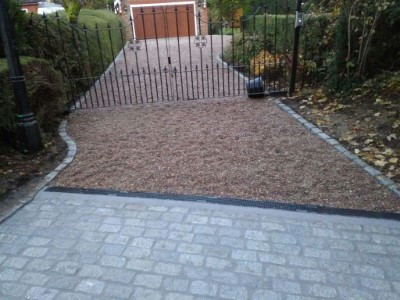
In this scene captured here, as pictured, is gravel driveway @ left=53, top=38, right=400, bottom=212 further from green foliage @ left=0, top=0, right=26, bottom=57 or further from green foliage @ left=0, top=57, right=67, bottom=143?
green foliage @ left=0, top=0, right=26, bottom=57

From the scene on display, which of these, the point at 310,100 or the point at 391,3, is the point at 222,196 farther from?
the point at 391,3

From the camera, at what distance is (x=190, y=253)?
2.72 m

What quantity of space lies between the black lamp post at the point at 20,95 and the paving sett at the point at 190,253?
1353 millimetres

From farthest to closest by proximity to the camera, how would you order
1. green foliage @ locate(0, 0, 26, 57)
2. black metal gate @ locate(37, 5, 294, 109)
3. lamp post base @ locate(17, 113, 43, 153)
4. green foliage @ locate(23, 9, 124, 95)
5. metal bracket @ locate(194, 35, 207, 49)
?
black metal gate @ locate(37, 5, 294, 109)
metal bracket @ locate(194, 35, 207, 49)
green foliage @ locate(23, 9, 124, 95)
green foliage @ locate(0, 0, 26, 57)
lamp post base @ locate(17, 113, 43, 153)

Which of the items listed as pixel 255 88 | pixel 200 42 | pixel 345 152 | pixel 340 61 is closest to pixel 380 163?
pixel 345 152

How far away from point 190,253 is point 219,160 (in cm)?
173

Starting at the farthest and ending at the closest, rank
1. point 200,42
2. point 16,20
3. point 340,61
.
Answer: point 200,42 → point 340,61 → point 16,20

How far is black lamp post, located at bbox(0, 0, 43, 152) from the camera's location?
4.01 meters

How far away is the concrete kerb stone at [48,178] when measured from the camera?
132 inches

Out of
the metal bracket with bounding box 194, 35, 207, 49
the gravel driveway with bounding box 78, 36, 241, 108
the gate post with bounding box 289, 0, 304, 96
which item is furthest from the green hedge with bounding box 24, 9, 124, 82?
the gate post with bounding box 289, 0, 304, 96

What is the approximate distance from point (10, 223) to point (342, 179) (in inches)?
130

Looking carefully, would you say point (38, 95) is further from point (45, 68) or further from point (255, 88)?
point (255, 88)

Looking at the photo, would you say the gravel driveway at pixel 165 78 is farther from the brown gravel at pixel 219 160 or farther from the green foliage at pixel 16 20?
the green foliage at pixel 16 20

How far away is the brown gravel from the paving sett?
0.35 meters
